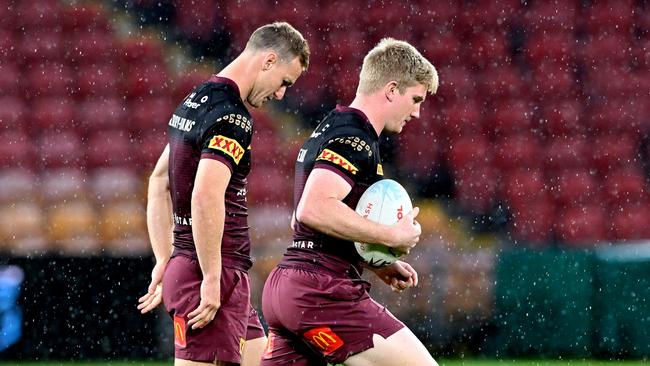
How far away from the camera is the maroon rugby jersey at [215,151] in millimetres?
3701

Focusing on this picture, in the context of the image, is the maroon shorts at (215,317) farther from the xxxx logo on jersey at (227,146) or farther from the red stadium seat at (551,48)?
the red stadium seat at (551,48)

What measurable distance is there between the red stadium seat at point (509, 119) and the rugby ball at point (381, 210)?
6304 mm

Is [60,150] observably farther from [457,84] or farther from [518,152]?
[518,152]

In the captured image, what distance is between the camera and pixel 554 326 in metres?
7.82

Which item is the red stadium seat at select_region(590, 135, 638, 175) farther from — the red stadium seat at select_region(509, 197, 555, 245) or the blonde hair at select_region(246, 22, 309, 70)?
the blonde hair at select_region(246, 22, 309, 70)

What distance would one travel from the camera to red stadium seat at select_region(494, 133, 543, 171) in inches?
384

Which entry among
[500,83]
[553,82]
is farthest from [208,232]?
[553,82]

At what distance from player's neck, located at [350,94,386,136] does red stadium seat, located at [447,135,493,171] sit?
5.87 meters

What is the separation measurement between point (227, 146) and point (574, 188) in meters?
6.49

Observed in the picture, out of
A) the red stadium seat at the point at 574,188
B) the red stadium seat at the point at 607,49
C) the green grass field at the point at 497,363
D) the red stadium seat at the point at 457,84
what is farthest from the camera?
the red stadium seat at the point at 607,49

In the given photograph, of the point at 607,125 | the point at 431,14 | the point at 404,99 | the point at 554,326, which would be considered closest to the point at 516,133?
the point at 607,125


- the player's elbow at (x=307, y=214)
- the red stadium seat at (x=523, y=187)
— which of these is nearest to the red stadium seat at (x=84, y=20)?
the red stadium seat at (x=523, y=187)

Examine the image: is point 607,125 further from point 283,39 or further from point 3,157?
point 283,39

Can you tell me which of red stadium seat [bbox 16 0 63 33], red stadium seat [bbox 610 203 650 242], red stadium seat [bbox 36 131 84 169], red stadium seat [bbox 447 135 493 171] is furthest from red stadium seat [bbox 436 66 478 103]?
red stadium seat [bbox 16 0 63 33]
